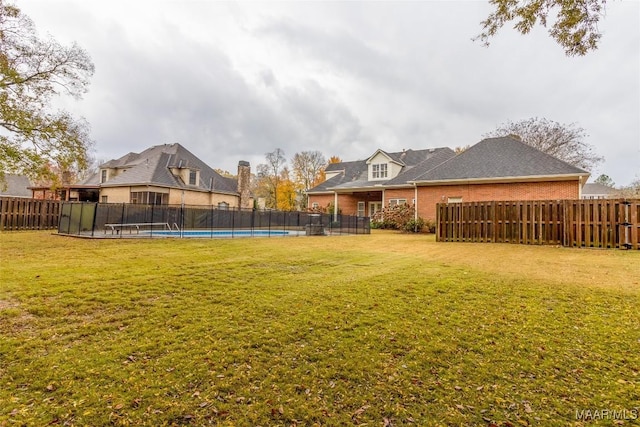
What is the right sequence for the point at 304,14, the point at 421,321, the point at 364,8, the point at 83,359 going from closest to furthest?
1. the point at 83,359
2. the point at 421,321
3. the point at 364,8
4. the point at 304,14

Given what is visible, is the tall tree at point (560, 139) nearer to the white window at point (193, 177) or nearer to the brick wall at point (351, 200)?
the brick wall at point (351, 200)

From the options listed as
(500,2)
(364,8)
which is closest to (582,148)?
(364,8)

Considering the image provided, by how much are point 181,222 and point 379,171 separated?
16812mm

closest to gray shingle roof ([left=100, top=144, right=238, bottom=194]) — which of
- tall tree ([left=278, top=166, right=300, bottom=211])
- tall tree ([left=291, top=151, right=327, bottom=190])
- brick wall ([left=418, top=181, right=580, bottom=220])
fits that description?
tall tree ([left=278, top=166, right=300, bottom=211])

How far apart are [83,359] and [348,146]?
48.1 m

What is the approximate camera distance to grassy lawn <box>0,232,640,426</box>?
7.52 ft

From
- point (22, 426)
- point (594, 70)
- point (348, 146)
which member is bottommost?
point (22, 426)

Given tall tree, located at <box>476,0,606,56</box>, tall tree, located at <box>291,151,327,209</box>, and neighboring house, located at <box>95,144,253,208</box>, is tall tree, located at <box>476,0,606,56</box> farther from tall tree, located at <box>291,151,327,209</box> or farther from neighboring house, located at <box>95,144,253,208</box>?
tall tree, located at <box>291,151,327,209</box>

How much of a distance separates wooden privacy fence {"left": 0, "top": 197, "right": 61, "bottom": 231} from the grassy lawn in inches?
643

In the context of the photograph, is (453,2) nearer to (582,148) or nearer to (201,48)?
(201,48)

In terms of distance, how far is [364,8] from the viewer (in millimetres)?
11492

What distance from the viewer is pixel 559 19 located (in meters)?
5.01

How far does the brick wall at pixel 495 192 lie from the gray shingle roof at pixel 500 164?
633 millimetres

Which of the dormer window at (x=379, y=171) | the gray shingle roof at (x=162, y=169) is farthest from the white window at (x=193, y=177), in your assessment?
the dormer window at (x=379, y=171)
